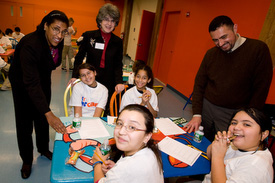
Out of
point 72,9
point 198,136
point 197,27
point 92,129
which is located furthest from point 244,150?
point 72,9

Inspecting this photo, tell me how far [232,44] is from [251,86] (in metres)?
0.45

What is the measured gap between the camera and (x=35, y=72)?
152 centimetres

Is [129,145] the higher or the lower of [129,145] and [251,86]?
the lower

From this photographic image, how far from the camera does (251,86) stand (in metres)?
1.71

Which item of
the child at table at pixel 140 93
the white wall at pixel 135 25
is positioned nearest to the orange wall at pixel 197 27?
the child at table at pixel 140 93

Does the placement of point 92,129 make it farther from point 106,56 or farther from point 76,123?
point 106,56

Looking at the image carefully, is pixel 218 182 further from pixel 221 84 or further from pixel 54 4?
pixel 54 4

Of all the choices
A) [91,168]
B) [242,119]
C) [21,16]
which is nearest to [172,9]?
[242,119]

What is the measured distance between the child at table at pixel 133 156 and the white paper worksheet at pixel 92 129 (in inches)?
11.3

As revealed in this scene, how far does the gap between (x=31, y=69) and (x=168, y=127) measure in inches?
54.3

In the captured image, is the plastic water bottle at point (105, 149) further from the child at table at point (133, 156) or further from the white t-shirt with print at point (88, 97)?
the white t-shirt with print at point (88, 97)

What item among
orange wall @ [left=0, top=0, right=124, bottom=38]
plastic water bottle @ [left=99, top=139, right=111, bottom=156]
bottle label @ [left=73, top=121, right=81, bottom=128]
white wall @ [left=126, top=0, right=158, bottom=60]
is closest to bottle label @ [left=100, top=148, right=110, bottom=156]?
plastic water bottle @ [left=99, top=139, right=111, bottom=156]

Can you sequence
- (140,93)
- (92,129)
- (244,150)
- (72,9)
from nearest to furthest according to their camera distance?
(244,150)
(92,129)
(140,93)
(72,9)

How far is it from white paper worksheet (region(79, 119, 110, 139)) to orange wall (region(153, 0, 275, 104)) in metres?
3.16
